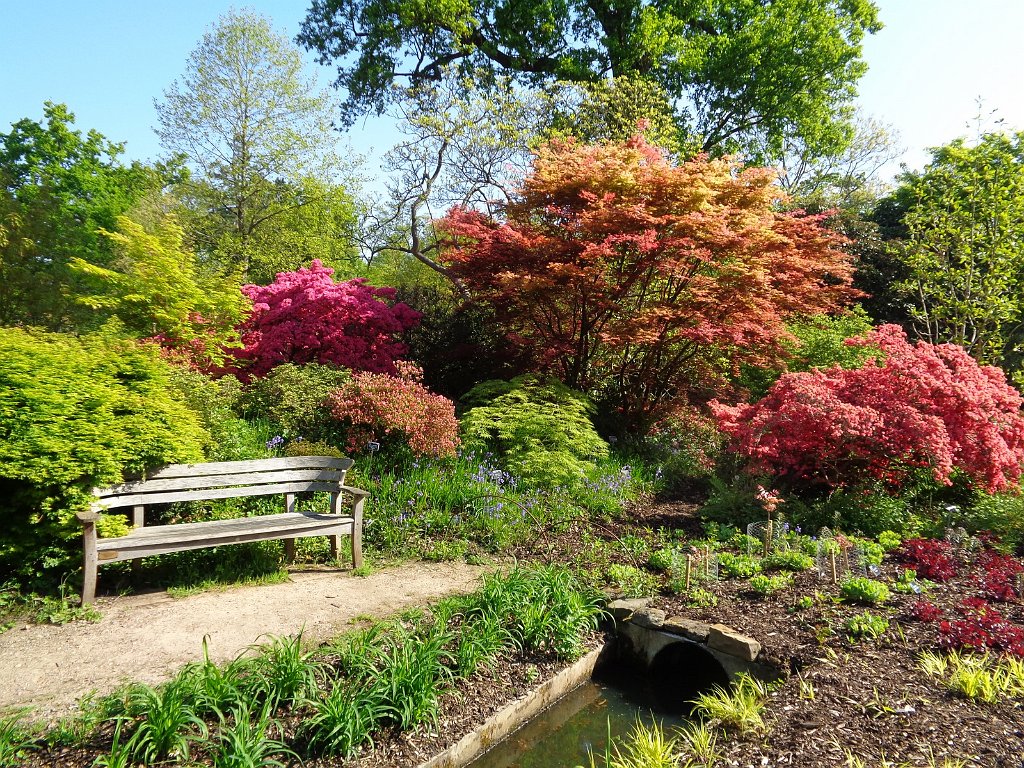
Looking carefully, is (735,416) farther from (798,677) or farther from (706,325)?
(798,677)

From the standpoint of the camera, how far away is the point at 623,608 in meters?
4.69

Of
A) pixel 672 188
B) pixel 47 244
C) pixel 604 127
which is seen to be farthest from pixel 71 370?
pixel 604 127

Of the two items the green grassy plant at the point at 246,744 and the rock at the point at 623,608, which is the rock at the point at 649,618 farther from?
the green grassy plant at the point at 246,744

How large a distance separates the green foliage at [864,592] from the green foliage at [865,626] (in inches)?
11.1

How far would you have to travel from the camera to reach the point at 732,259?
9.05 metres

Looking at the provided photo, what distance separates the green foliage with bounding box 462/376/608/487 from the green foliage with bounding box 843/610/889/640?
128 inches

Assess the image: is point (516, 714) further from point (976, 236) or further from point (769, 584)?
point (976, 236)

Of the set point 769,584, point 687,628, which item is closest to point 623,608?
point 687,628

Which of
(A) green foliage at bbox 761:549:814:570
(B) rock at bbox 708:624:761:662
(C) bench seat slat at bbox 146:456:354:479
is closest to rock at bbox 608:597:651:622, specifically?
(B) rock at bbox 708:624:761:662

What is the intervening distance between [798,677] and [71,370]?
5.14 m

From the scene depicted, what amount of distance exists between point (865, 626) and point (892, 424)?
9.08 ft

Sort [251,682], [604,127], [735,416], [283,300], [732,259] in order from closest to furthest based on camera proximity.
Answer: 1. [251,682]
2. [735,416]
3. [732,259]
4. [283,300]
5. [604,127]

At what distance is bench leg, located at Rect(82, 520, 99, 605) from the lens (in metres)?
4.12

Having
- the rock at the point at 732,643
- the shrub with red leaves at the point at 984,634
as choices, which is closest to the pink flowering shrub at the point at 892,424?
the shrub with red leaves at the point at 984,634
